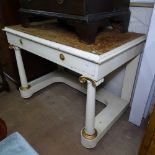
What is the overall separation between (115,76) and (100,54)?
2.30ft

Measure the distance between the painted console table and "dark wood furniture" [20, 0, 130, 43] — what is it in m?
0.07

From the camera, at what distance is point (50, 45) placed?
2.74 feet

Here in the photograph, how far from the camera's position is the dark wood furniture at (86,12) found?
731mm

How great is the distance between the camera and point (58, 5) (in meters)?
0.83

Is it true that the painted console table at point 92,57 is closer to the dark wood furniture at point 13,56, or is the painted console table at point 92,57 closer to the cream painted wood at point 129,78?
the cream painted wood at point 129,78

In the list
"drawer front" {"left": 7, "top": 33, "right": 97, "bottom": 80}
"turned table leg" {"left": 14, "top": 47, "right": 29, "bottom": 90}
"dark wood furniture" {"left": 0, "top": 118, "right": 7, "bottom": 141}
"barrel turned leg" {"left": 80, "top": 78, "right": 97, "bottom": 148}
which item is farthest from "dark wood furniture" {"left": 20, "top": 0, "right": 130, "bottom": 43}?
"dark wood furniture" {"left": 0, "top": 118, "right": 7, "bottom": 141}

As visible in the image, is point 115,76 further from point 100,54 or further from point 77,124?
point 100,54

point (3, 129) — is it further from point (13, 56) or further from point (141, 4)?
point (141, 4)

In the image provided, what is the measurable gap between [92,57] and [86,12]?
0.21 metres

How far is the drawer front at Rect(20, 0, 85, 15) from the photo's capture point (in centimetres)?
73

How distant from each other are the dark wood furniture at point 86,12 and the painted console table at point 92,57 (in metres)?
0.07

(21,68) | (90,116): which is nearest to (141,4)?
(90,116)

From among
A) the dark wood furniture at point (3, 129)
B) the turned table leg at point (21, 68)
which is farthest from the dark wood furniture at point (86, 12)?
the dark wood furniture at point (3, 129)

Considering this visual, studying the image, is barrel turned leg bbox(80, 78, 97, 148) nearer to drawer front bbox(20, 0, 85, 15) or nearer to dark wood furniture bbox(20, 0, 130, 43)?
dark wood furniture bbox(20, 0, 130, 43)
